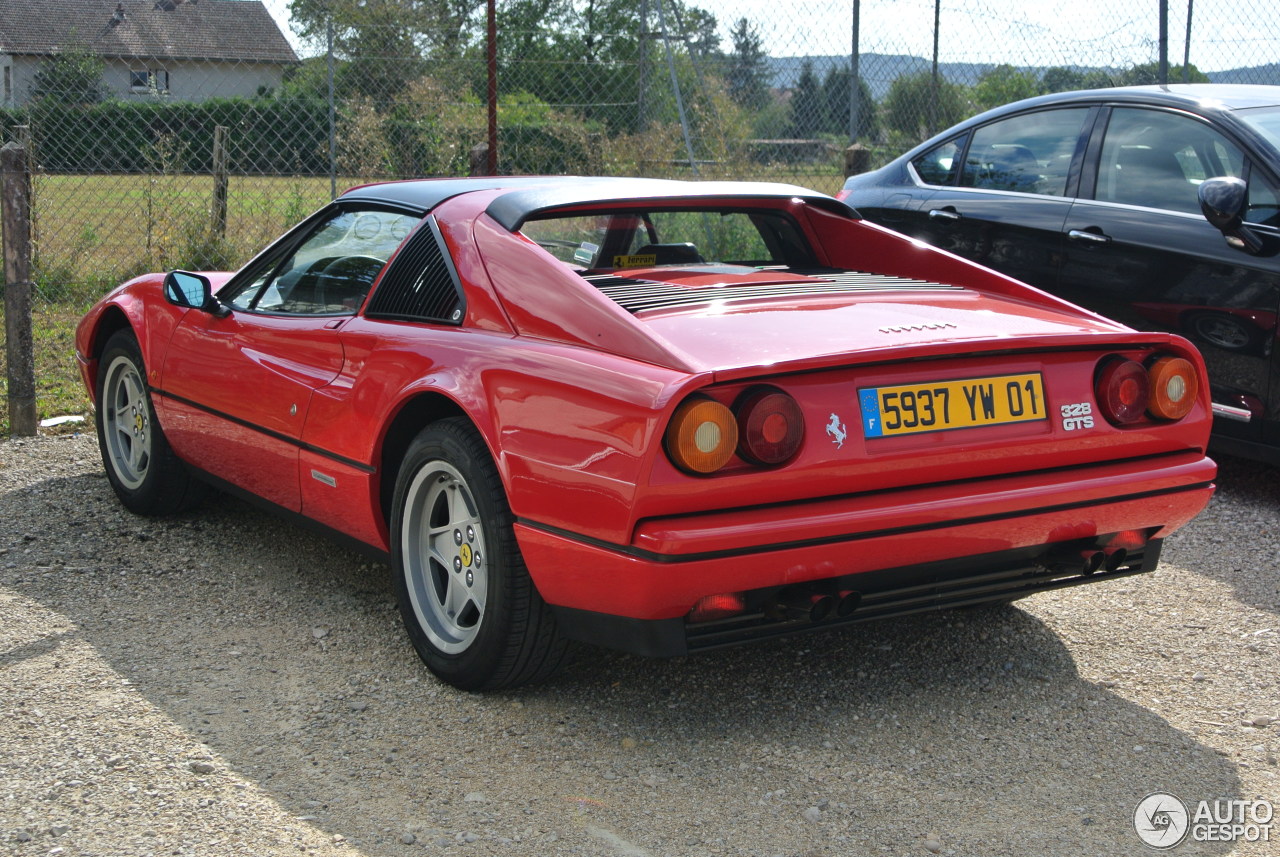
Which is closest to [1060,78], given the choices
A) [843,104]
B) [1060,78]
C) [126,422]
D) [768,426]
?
[1060,78]

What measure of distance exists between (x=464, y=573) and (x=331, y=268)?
1.19 metres

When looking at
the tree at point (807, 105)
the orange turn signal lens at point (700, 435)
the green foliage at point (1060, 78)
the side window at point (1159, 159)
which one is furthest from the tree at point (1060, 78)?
the orange turn signal lens at point (700, 435)

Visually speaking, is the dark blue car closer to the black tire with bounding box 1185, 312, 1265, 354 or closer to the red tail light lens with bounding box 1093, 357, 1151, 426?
the black tire with bounding box 1185, 312, 1265, 354

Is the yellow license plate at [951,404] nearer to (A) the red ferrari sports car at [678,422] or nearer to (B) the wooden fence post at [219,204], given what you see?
(A) the red ferrari sports car at [678,422]

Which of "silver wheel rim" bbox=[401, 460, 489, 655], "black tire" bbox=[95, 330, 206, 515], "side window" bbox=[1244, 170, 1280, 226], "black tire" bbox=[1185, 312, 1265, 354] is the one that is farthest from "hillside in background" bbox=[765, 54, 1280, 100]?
"silver wheel rim" bbox=[401, 460, 489, 655]

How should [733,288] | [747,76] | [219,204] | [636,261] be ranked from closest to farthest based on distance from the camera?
1. [733,288]
2. [636,261]
3. [219,204]
4. [747,76]

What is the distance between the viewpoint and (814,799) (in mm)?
2699

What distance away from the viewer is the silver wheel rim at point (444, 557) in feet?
10.5

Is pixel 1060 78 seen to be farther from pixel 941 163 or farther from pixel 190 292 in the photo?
pixel 190 292

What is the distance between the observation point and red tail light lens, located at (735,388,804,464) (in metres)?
2.68

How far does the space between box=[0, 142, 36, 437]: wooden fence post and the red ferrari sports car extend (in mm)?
2416

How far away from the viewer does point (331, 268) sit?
3.95 m

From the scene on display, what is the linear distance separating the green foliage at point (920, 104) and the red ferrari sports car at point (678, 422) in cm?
620

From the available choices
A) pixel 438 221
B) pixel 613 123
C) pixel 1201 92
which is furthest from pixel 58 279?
pixel 1201 92
